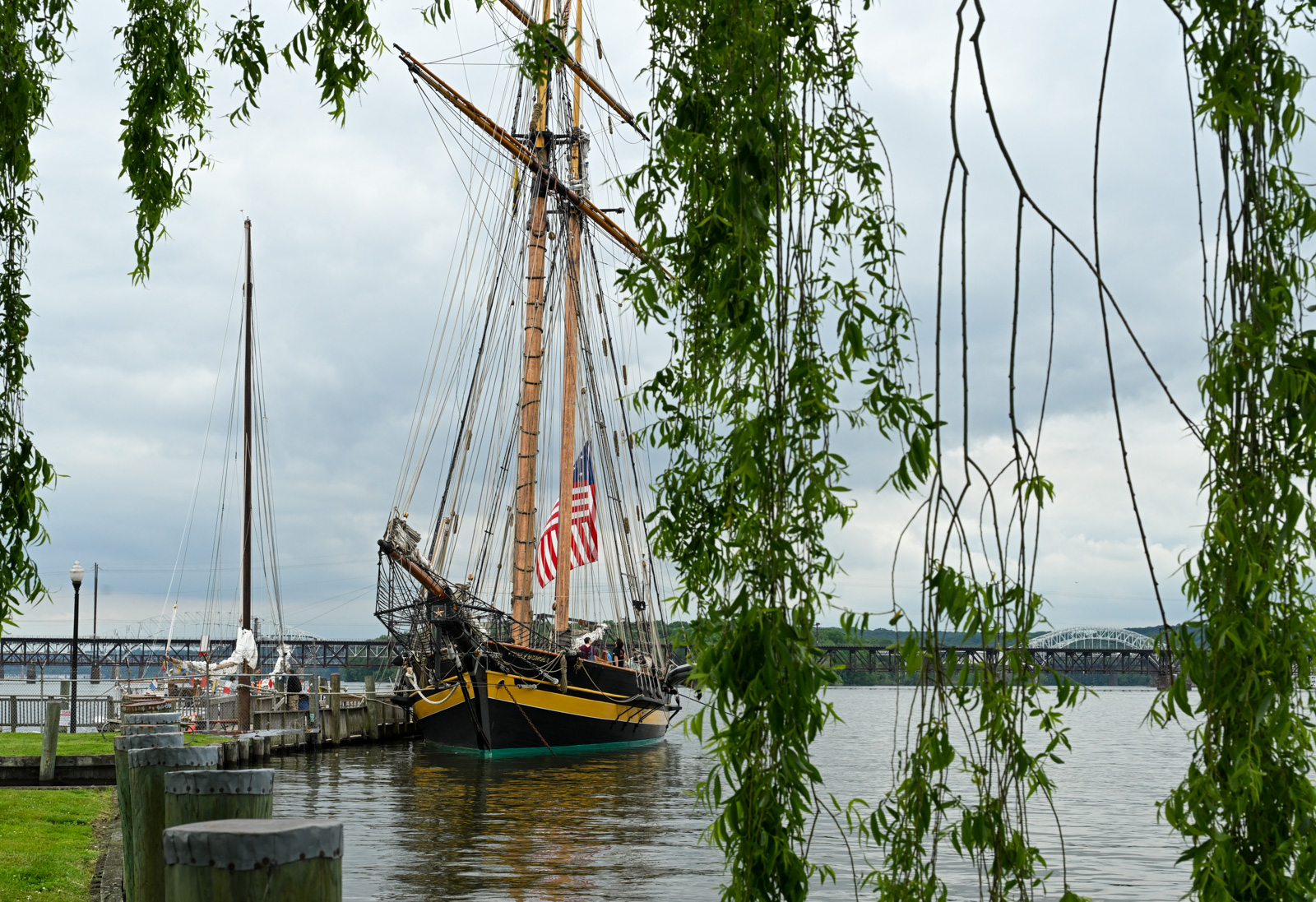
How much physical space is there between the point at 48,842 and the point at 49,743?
7919mm

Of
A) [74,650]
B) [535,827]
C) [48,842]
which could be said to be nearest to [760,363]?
[48,842]

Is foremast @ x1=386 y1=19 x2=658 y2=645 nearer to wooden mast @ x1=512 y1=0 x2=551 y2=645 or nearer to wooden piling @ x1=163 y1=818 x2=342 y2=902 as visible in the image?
wooden mast @ x1=512 y1=0 x2=551 y2=645

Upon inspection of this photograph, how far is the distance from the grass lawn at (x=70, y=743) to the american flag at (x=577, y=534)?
38.3 ft

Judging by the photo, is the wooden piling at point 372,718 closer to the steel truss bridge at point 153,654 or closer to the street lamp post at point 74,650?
the street lamp post at point 74,650

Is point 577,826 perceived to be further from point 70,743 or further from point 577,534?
point 577,534

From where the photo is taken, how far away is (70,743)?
957 inches

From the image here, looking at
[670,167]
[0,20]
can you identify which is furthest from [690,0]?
[0,20]

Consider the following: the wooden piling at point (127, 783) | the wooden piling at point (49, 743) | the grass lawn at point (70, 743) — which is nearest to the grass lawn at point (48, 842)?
the wooden piling at point (127, 783)

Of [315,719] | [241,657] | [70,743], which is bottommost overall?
[315,719]

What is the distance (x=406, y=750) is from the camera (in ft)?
128

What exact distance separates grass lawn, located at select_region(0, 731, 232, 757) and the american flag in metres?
11.7

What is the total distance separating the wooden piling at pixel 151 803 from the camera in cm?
699

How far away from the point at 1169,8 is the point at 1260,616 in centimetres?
175

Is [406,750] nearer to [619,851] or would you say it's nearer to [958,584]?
[619,851]
